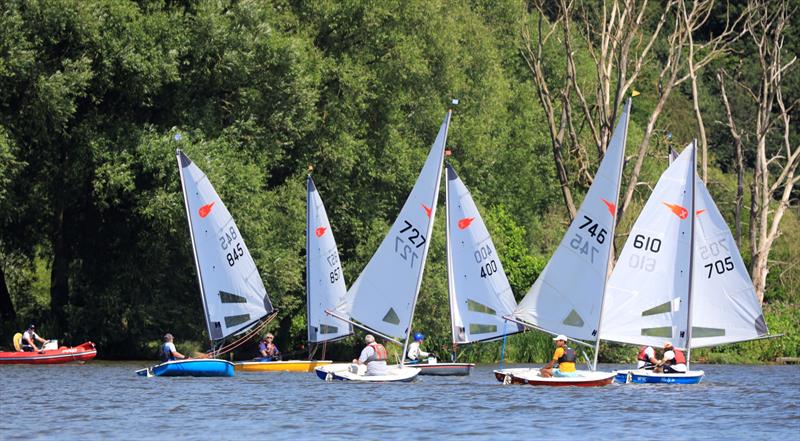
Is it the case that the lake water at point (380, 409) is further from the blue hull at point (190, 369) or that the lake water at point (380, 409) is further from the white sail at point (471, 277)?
the white sail at point (471, 277)

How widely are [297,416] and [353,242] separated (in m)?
24.8

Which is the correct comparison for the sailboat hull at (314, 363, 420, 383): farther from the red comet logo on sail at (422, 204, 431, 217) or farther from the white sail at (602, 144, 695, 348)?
the white sail at (602, 144, 695, 348)

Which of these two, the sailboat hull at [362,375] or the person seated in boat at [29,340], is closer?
the sailboat hull at [362,375]

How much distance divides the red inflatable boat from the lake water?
4315 mm

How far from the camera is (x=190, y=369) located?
135 ft

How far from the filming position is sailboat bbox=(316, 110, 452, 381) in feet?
130

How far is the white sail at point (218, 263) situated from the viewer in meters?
41.3

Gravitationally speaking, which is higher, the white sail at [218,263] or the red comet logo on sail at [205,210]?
the red comet logo on sail at [205,210]

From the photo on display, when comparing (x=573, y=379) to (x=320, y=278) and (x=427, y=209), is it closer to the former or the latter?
(x=427, y=209)

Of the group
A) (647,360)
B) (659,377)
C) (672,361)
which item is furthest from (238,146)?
(672,361)

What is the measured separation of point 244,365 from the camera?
45.8 meters

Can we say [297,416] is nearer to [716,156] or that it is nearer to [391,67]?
[391,67]

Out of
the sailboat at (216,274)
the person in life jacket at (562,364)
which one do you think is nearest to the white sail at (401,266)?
the sailboat at (216,274)

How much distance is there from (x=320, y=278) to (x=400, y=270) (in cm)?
724
